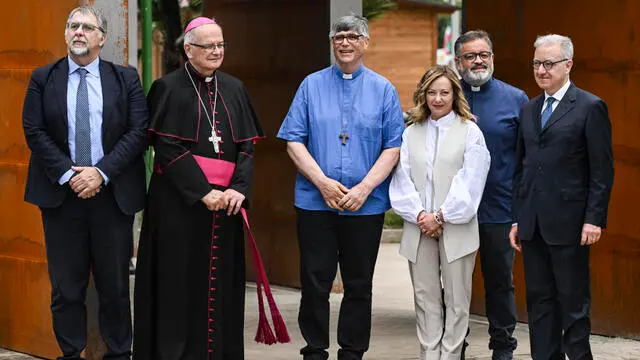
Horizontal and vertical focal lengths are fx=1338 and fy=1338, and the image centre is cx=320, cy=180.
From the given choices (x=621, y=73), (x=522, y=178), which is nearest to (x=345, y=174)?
(x=522, y=178)

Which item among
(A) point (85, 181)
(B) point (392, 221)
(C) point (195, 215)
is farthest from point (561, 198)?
(B) point (392, 221)

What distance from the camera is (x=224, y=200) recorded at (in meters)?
7.07

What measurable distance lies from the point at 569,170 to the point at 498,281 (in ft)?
3.79

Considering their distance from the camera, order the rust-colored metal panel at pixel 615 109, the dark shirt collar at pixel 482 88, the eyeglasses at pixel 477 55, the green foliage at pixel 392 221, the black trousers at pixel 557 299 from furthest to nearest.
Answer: the green foliage at pixel 392 221
the rust-colored metal panel at pixel 615 109
the dark shirt collar at pixel 482 88
the eyeglasses at pixel 477 55
the black trousers at pixel 557 299

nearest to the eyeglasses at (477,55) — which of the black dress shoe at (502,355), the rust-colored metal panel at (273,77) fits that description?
the black dress shoe at (502,355)

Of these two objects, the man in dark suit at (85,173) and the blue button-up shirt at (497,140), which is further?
the blue button-up shirt at (497,140)

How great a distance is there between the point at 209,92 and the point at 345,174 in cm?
87

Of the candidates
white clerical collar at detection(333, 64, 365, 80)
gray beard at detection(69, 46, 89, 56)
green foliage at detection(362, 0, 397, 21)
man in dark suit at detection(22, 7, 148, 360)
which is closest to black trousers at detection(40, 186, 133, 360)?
man in dark suit at detection(22, 7, 148, 360)

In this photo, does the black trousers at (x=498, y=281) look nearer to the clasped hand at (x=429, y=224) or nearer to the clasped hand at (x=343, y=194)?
the clasped hand at (x=429, y=224)

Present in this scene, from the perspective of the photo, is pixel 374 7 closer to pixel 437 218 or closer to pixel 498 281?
pixel 498 281

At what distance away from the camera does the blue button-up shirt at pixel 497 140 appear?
7.65 m

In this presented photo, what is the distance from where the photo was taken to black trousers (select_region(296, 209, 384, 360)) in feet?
24.3

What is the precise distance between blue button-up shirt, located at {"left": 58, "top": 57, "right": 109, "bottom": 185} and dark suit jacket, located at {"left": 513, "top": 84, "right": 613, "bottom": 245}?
2235mm

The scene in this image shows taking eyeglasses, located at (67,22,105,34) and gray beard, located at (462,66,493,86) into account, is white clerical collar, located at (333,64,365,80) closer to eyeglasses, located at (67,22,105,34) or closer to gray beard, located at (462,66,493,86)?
gray beard, located at (462,66,493,86)
